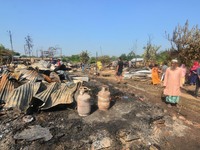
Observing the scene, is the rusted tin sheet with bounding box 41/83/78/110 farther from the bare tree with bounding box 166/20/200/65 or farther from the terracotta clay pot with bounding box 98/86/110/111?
the bare tree with bounding box 166/20/200/65

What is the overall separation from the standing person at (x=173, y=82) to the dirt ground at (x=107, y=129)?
2.05 feet

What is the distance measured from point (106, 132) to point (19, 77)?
3.72m

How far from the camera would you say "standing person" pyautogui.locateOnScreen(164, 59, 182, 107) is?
546 cm

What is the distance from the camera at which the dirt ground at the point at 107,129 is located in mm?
3484

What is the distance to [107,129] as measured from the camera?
3.93 meters

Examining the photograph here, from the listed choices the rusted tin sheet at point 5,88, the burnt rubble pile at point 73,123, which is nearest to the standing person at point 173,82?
the burnt rubble pile at point 73,123

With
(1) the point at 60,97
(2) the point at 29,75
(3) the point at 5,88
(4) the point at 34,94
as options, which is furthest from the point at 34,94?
(2) the point at 29,75

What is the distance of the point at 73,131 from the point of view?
3812 millimetres

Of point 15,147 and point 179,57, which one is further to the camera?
point 179,57

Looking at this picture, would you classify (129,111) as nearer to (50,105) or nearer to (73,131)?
(73,131)

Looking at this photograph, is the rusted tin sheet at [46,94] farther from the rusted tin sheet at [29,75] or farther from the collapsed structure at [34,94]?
the rusted tin sheet at [29,75]

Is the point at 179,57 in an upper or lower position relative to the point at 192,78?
upper

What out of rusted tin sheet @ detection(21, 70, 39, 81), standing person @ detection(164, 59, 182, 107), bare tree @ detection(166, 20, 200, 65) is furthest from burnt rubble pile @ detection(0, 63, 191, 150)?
bare tree @ detection(166, 20, 200, 65)

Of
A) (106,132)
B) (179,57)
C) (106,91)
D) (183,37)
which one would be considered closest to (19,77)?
(106,91)
